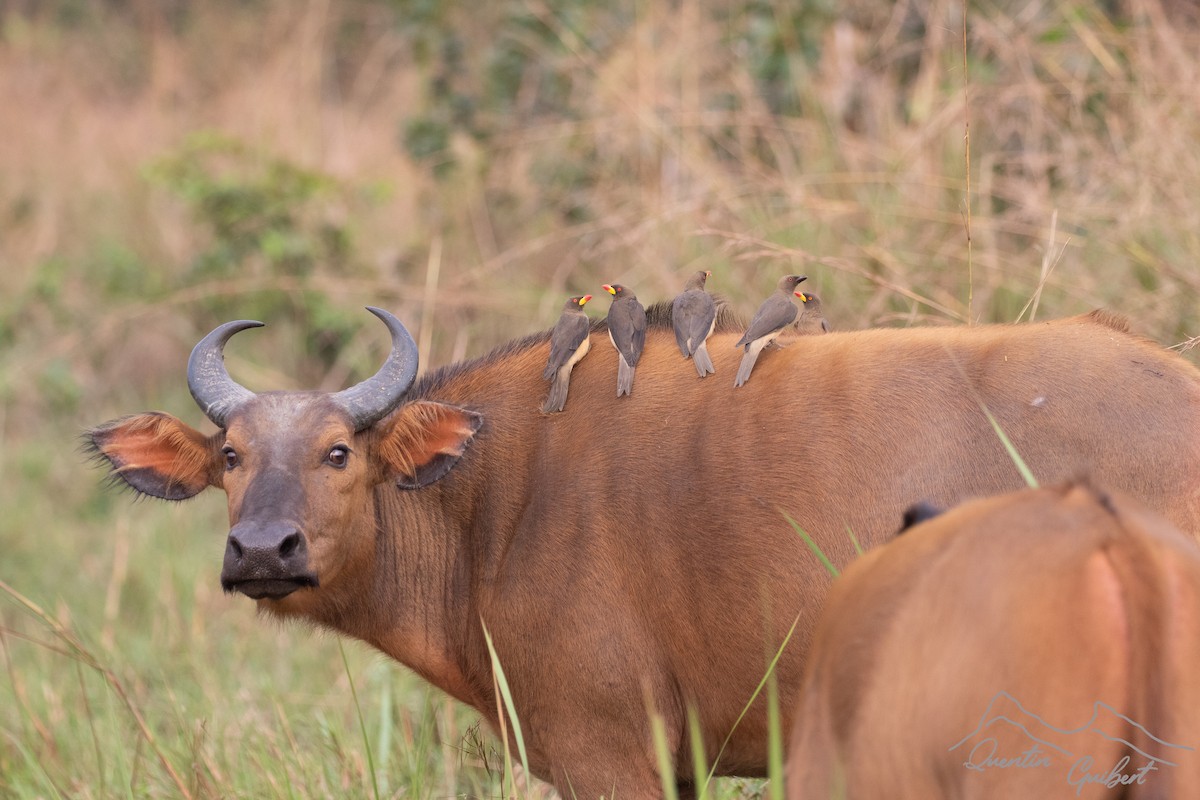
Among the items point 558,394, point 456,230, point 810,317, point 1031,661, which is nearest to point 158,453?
point 558,394

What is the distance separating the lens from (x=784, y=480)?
156 inches

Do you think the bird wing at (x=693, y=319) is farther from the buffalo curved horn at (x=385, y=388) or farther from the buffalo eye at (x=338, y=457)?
the buffalo eye at (x=338, y=457)

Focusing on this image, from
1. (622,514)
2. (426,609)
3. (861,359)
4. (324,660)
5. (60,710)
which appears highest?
(861,359)

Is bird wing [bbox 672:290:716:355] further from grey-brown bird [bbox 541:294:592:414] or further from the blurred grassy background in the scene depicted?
the blurred grassy background

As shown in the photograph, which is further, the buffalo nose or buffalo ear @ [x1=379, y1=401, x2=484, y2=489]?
buffalo ear @ [x1=379, y1=401, x2=484, y2=489]

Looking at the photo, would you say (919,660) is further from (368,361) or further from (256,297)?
(256,297)

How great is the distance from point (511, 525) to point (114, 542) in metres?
6.52

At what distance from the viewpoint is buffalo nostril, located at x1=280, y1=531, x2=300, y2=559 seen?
4148 mm

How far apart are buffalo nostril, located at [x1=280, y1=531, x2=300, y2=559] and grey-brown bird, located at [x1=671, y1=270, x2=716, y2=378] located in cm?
131

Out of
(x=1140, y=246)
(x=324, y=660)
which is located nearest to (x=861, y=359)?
(x=1140, y=246)

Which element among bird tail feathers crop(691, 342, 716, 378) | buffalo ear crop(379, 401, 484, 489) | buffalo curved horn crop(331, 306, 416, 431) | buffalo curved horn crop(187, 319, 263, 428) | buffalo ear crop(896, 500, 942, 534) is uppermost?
buffalo curved horn crop(187, 319, 263, 428)

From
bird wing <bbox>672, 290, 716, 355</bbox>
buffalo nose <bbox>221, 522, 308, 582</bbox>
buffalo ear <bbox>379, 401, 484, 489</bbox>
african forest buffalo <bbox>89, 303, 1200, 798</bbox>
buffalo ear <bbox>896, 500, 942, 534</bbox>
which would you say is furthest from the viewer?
buffalo ear <bbox>379, 401, 484, 489</bbox>

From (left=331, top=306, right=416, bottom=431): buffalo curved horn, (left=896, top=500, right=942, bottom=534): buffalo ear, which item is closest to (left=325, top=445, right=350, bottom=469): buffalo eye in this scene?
(left=331, top=306, right=416, bottom=431): buffalo curved horn

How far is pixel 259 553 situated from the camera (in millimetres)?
4094
